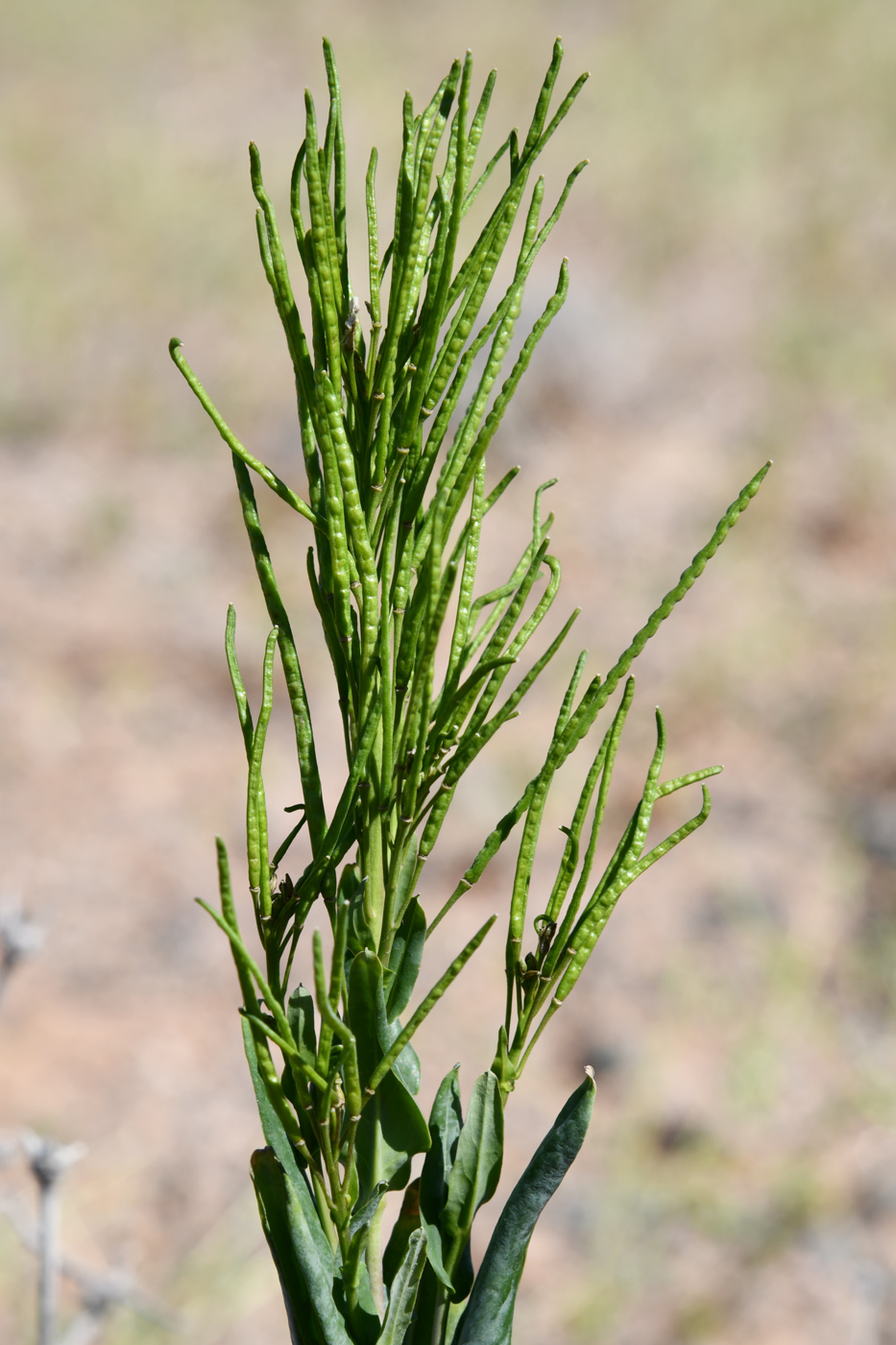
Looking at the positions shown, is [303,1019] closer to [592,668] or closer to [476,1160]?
[476,1160]

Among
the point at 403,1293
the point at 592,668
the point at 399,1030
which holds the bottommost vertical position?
the point at 403,1293

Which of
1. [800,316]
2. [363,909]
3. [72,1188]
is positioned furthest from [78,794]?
[800,316]

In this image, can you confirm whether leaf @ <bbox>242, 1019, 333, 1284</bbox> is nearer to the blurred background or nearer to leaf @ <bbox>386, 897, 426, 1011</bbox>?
leaf @ <bbox>386, 897, 426, 1011</bbox>

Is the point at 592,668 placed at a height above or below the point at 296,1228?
above

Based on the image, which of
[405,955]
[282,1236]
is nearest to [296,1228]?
[282,1236]

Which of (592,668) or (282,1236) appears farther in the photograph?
(592,668)

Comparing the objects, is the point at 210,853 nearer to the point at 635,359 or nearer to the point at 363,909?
the point at 363,909
